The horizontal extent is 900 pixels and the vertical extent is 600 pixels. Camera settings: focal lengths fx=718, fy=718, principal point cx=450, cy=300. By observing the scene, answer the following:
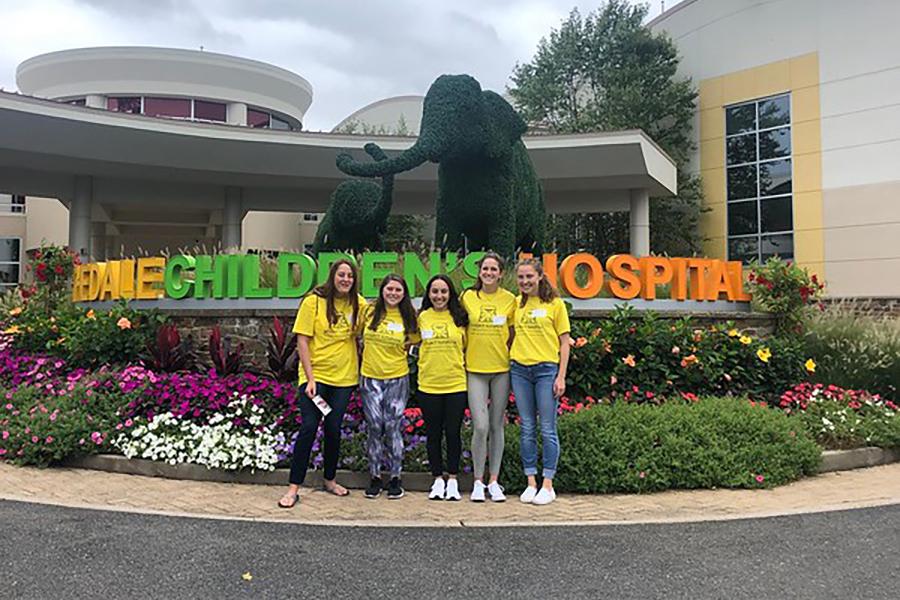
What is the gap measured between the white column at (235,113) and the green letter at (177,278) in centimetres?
2268

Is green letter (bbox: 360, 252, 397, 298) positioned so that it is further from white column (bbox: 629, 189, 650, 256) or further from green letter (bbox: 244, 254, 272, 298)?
white column (bbox: 629, 189, 650, 256)

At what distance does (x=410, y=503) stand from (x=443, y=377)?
0.97 metres

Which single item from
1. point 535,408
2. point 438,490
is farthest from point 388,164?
point 438,490

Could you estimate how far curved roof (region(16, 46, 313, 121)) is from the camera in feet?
93.6

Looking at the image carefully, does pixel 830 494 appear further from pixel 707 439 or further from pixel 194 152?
pixel 194 152

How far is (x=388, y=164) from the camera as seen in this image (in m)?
8.27

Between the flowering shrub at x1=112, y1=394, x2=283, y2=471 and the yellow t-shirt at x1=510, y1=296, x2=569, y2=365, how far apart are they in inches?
91.6

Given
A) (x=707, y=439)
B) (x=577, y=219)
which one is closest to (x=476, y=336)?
(x=707, y=439)

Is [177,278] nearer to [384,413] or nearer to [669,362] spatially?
[384,413]

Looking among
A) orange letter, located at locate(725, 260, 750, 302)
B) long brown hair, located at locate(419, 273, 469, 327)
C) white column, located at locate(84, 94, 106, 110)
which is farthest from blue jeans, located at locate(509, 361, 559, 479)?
white column, located at locate(84, 94, 106, 110)

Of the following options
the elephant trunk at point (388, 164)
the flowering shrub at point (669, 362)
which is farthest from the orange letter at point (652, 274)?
the elephant trunk at point (388, 164)

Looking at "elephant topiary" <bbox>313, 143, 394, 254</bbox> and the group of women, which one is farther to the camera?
"elephant topiary" <bbox>313, 143, 394, 254</bbox>

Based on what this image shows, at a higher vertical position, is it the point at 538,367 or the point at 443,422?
the point at 538,367

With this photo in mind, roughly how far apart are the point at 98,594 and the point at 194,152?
1738cm
